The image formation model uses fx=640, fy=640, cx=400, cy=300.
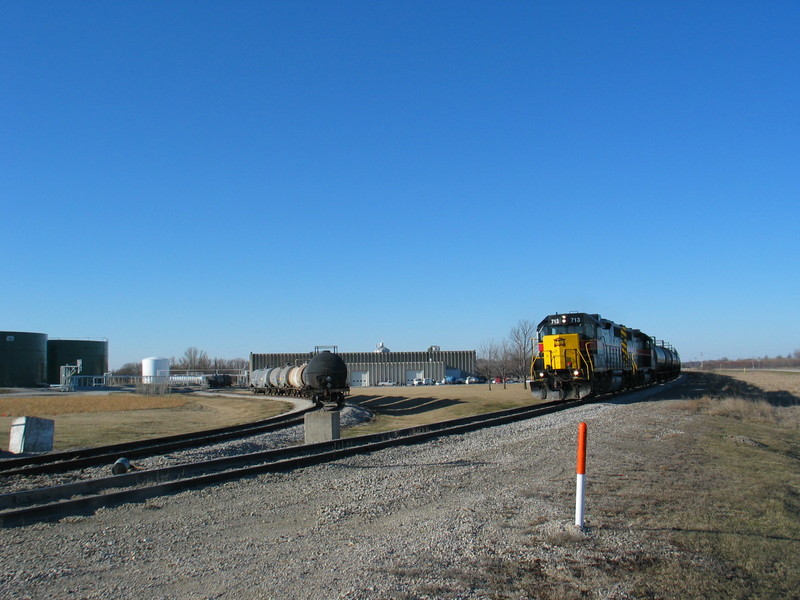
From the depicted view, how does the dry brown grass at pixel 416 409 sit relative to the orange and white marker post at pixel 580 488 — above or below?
below

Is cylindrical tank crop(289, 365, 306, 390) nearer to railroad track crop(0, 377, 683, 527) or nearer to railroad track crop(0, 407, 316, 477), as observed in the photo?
railroad track crop(0, 407, 316, 477)

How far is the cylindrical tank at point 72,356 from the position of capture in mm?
85938

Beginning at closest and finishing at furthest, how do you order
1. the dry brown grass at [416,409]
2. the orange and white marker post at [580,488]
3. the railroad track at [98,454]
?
1. the orange and white marker post at [580,488]
2. the railroad track at [98,454]
3. the dry brown grass at [416,409]

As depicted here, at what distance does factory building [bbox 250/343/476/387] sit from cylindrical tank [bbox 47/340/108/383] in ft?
70.9

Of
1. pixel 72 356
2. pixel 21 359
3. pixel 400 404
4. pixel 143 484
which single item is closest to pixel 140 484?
pixel 143 484

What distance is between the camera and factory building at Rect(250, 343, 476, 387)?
86.4 meters

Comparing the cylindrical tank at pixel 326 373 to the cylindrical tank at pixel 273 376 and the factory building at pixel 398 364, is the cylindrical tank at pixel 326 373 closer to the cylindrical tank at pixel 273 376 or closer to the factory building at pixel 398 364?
the cylindrical tank at pixel 273 376

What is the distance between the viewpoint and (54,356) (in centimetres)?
8606

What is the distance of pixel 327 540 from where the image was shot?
6547mm

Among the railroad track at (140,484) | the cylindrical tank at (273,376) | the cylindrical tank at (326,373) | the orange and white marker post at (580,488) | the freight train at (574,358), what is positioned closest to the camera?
the orange and white marker post at (580,488)

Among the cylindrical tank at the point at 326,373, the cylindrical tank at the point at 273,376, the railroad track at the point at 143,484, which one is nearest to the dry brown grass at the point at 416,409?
the cylindrical tank at the point at 326,373

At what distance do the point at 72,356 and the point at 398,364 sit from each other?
144 feet

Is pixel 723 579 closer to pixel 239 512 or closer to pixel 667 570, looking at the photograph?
pixel 667 570

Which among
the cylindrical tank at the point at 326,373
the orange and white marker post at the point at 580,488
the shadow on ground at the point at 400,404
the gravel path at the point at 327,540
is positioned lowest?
the shadow on ground at the point at 400,404
